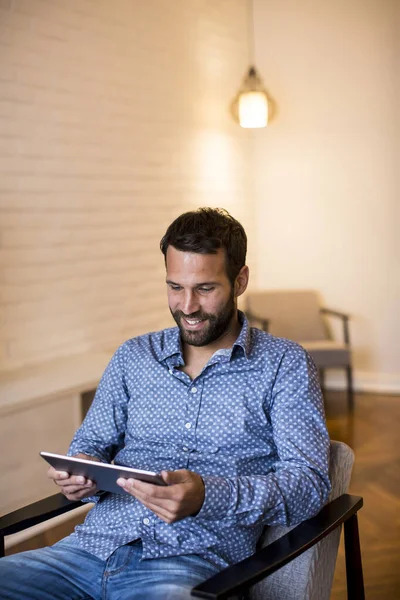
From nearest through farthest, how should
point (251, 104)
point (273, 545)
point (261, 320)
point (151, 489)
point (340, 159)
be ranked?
point (151, 489), point (273, 545), point (261, 320), point (251, 104), point (340, 159)

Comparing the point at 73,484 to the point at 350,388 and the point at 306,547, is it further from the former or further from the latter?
the point at 350,388

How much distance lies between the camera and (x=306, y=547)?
70.0 inches

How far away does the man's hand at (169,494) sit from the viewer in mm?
1677

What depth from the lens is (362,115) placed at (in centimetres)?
599

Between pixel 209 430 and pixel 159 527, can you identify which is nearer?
pixel 159 527

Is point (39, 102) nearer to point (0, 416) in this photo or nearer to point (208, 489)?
point (0, 416)

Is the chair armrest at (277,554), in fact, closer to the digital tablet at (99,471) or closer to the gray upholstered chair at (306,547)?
the gray upholstered chair at (306,547)

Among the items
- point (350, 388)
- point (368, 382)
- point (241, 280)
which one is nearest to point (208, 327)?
point (241, 280)

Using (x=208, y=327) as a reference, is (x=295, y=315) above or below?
below

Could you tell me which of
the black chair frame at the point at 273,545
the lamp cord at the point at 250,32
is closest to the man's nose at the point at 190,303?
the black chair frame at the point at 273,545

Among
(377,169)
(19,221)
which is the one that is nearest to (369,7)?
(377,169)

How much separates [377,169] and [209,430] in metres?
4.34

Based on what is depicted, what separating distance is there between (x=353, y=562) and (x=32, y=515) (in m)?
0.85

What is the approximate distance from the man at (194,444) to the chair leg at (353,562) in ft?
0.41
